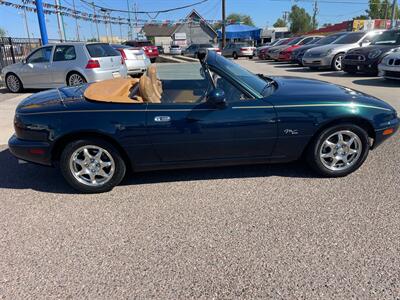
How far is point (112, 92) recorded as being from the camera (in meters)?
3.42

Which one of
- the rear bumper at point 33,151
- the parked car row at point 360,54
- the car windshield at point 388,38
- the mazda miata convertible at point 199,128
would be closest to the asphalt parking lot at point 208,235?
the mazda miata convertible at point 199,128

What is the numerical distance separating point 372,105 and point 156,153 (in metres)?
2.42

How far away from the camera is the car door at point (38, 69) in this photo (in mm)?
8969

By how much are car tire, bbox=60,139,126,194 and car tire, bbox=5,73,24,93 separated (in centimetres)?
789

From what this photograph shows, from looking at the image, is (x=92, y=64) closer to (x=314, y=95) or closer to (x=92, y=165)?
(x=92, y=165)

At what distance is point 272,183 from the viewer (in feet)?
11.3

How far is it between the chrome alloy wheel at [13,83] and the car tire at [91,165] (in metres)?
7.97

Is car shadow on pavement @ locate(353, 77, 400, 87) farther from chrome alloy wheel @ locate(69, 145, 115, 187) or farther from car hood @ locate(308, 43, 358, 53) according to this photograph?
chrome alloy wheel @ locate(69, 145, 115, 187)

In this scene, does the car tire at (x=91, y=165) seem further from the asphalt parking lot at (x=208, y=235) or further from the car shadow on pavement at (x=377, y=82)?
the car shadow on pavement at (x=377, y=82)

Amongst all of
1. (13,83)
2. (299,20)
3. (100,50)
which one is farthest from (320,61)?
(299,20)

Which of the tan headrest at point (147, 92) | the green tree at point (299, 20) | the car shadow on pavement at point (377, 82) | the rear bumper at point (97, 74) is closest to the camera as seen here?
the tan headrest at point (147, 92)

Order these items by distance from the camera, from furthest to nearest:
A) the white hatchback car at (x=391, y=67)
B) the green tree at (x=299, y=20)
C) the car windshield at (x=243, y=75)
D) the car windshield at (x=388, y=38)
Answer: the green tree at (x=299, y=20)
the car windshield at (x=388, y=38)
the white hatchback car at (x=391, y=67)
the car windshield at (x=243, y=75)

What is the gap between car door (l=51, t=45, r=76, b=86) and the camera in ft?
28.2

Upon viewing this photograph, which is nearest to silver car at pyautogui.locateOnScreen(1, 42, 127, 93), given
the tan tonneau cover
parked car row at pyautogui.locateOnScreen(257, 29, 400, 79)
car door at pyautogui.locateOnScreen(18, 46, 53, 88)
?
car door at pyautogui.locateOnScreen(18, 46, 53, 88)
